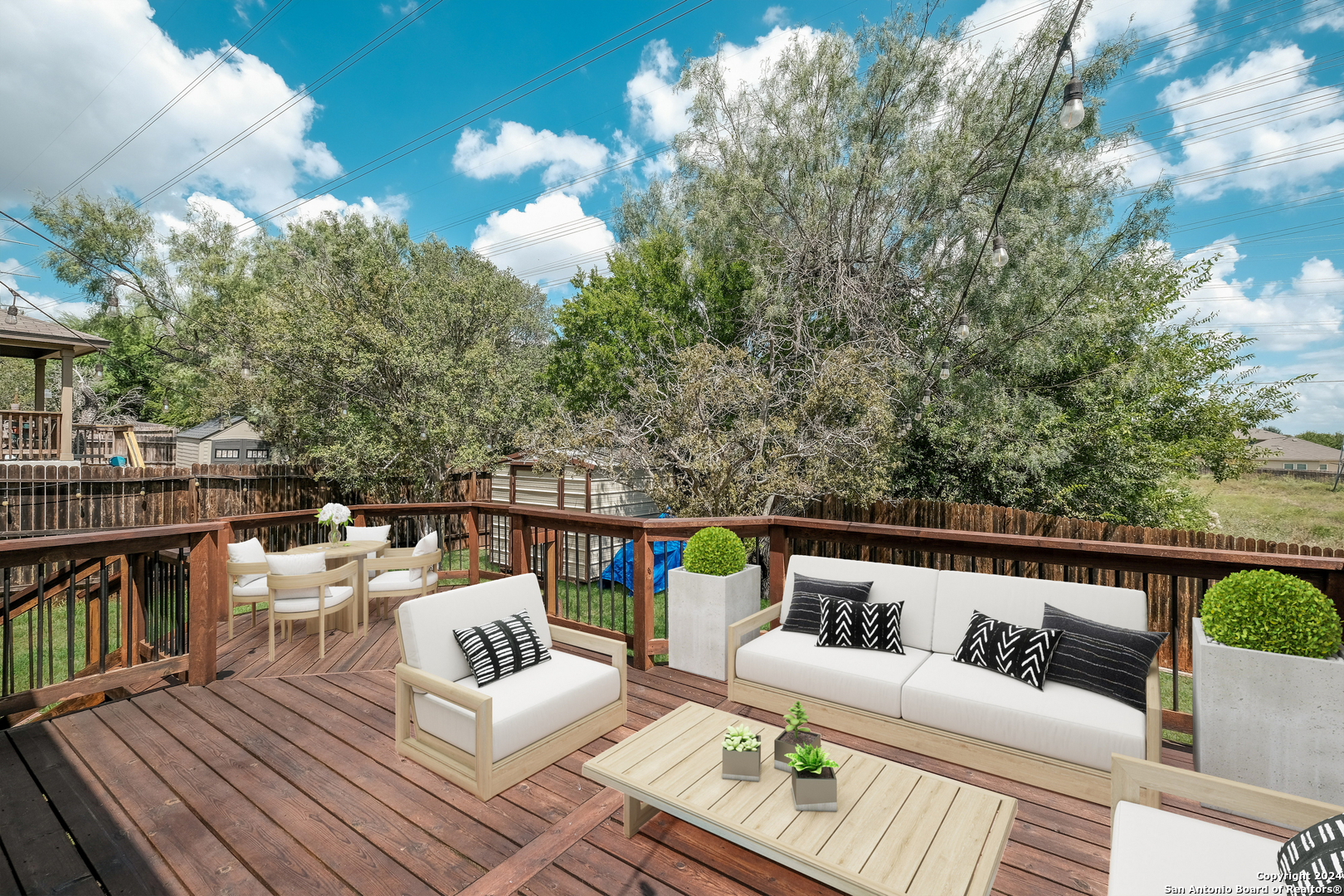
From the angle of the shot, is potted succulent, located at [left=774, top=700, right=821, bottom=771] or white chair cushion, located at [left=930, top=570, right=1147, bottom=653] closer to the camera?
potted succulent, located at [left=774, top=700, right=821, bottom=771]

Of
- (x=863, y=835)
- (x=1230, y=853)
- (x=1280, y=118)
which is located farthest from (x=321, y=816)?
(x=1280, y=118)

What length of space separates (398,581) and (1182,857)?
199 inches

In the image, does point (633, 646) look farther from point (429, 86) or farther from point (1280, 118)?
point (429, 86)

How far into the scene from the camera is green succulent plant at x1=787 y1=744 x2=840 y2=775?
79.6 inches

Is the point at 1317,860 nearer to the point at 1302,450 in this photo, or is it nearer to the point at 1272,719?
the point at 1272,719

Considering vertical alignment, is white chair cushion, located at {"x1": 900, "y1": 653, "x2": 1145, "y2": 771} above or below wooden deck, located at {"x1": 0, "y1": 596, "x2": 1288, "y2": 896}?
above

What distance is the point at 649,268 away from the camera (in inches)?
561

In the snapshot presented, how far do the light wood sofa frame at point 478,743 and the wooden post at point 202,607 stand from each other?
1.73 meters

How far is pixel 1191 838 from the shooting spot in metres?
1.78

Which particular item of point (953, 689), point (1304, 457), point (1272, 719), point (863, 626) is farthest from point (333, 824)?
point (1304, 457)

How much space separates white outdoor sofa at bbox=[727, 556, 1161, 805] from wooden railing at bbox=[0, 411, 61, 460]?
14630 millimetres

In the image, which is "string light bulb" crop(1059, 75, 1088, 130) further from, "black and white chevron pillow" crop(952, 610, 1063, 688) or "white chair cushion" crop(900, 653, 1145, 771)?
"white chair cushion" crop(900, 653, 1145, 771)

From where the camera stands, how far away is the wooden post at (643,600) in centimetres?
413

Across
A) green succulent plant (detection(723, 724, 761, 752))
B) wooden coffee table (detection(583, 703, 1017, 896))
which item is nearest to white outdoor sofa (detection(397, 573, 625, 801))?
wooden coffee table (detection(583, 703, 1017, 896))
